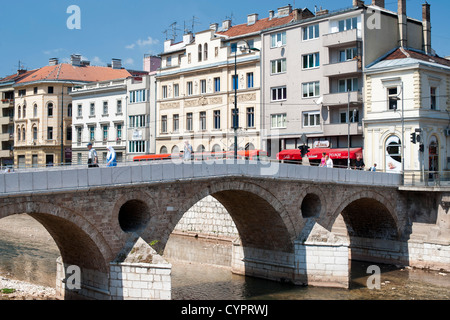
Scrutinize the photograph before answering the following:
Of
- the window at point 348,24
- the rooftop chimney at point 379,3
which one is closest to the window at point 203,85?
the window at point 348,24

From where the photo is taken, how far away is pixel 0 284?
2514cm

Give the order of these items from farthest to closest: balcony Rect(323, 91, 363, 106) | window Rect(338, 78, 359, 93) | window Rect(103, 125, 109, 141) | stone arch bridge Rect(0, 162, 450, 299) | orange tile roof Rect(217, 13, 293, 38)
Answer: window Rect(103, 125, 109, 141) → orange tile roof Rect(217, 13, 293, 38) → window Rect(338, 78, 359, 93) → balcony Rect(323, 91, 363, 106) → stone arch bridge Rect(0, 162, 450, 299)

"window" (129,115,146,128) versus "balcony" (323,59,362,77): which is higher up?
"balcony" (323,59,362,77)

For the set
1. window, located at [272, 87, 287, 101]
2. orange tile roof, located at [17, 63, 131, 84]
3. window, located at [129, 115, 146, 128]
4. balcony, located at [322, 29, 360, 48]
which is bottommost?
window, located at [129, 115, 146, 128]

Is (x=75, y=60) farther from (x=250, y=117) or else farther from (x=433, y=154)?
(x=433, y=154)

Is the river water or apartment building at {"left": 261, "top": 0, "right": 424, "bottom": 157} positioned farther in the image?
apartment building at {"left": 261, "top": 0, "right": 424, "bottom": 157}

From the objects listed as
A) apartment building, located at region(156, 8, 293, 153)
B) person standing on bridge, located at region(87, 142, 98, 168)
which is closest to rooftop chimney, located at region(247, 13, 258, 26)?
apartment building, located at region(156, 8, 293, 153)

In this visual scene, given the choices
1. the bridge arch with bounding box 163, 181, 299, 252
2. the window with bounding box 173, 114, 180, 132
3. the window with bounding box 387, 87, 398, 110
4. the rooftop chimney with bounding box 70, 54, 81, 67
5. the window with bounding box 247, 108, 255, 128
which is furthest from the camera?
the rooftop chimney with bounding box 70, 54, 81, 67

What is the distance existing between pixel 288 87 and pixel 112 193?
24.4 metres

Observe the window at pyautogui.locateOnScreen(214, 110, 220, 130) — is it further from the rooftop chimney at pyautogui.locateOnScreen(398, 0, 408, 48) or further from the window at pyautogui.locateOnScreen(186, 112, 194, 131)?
the rooftop chimney at pyautogui.locateOnScreen(398, 0, 408, 48)

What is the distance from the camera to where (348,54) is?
3978 cm

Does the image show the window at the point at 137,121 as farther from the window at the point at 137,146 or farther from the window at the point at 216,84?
A: the window at the point at 216,84

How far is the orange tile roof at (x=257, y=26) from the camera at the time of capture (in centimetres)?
4544

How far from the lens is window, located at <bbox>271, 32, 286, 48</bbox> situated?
43031 mm
